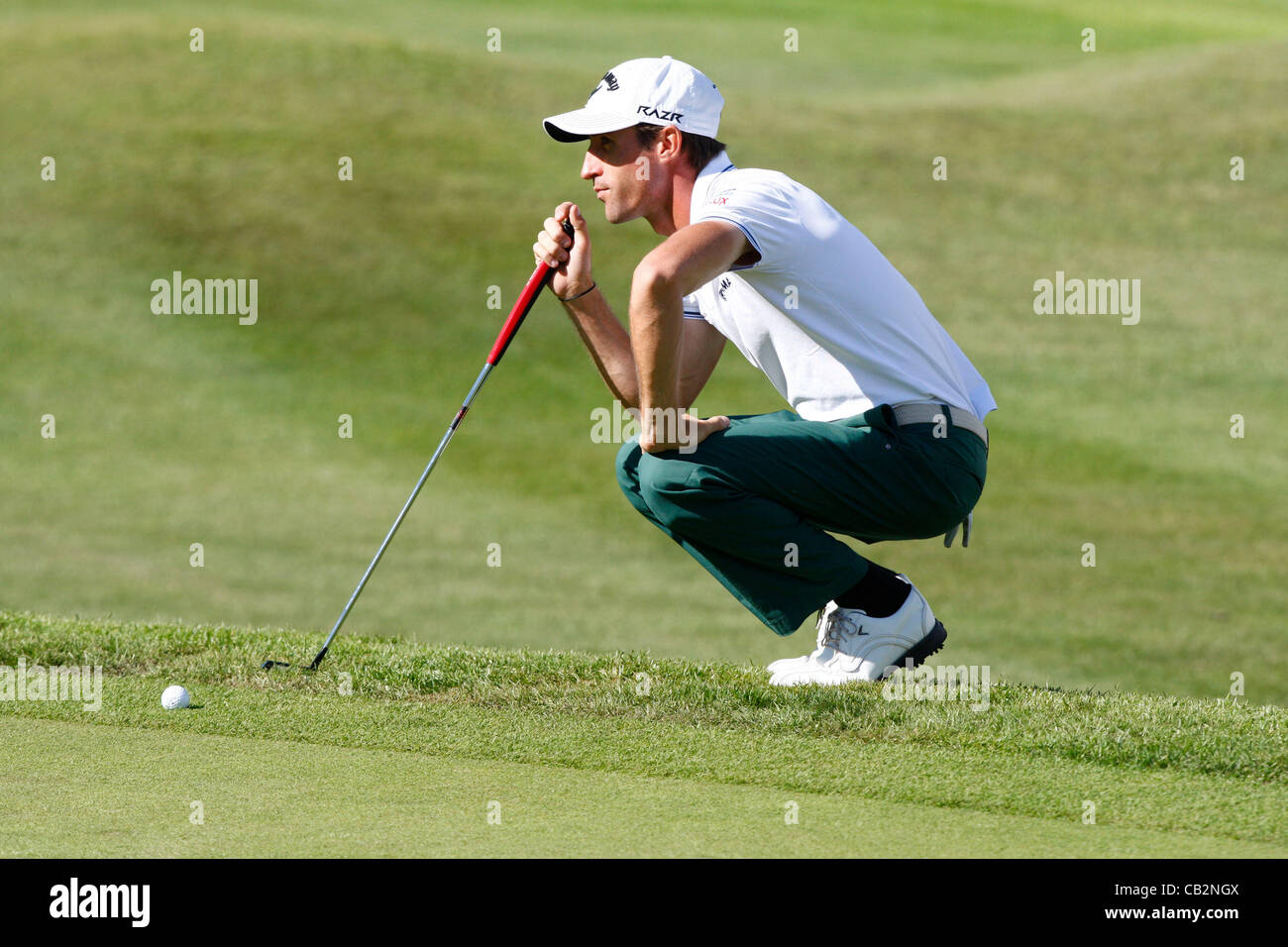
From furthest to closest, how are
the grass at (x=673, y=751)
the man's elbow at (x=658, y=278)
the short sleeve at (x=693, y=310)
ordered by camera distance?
the short sleeve at (x=693, y=310) → the man's elbow at (x=658, y=278) → the grass at (x=673, y=751)

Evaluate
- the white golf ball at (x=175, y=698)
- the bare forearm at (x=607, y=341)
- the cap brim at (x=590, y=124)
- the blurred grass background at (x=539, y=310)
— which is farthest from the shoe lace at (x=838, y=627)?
the blurred grass background at (x=539, y=310)

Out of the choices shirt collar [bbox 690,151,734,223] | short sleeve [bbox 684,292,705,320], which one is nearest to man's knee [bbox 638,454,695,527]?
short sleeve [bbox 684,292,705,320]

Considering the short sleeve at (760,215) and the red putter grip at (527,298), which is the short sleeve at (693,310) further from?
the short sleeve at (760,215)

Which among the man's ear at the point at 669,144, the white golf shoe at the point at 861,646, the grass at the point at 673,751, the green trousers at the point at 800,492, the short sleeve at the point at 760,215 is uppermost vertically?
the man's ear at the point at 669,144

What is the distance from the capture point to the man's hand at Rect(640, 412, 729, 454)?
416 cm

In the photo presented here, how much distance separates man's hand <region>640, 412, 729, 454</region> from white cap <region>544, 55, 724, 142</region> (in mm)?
750

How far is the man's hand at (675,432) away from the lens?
4160mm

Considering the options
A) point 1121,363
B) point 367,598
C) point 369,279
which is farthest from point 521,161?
point 367,598

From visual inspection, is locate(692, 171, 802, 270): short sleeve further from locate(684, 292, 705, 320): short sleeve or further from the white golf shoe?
the white golf shoe

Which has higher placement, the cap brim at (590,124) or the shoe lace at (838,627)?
the cap brim at (590,124)

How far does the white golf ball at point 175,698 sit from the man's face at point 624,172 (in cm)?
165

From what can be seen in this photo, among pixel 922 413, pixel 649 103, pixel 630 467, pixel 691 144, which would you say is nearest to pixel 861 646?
pixel 922 413

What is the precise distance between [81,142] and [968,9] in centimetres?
1468
